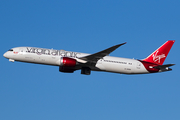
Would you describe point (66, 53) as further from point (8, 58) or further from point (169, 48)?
point (169, 48)

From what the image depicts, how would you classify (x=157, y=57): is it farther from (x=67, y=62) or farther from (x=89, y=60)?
(x=67, y=62)

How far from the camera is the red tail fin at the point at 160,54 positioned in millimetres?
56188

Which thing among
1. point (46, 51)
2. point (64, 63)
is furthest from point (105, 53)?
point (46, 51)

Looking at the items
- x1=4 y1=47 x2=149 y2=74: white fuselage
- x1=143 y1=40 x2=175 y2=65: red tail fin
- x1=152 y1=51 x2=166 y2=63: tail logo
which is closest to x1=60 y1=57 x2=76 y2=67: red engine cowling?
x1=4 y1=47 x2=149 y2=74: white fuselage

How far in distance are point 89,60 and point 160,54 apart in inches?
572

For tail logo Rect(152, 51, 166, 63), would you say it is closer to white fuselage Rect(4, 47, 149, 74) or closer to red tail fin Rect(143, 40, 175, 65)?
red tail fin Rect(143, 40, 175, 65)

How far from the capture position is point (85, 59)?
51.5 metres

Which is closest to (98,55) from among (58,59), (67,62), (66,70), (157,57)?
(67,62)

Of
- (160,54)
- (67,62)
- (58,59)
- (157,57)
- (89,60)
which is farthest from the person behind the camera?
(160,54)

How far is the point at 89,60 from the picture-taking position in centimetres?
5162

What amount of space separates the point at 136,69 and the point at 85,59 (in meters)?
10.1

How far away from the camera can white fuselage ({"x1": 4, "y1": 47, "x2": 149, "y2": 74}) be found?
2010 inches

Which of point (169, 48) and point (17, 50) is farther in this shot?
point (169, 48)

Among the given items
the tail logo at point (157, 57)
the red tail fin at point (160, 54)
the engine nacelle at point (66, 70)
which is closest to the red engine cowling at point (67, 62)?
the engine nacelle at point (66, 70)
